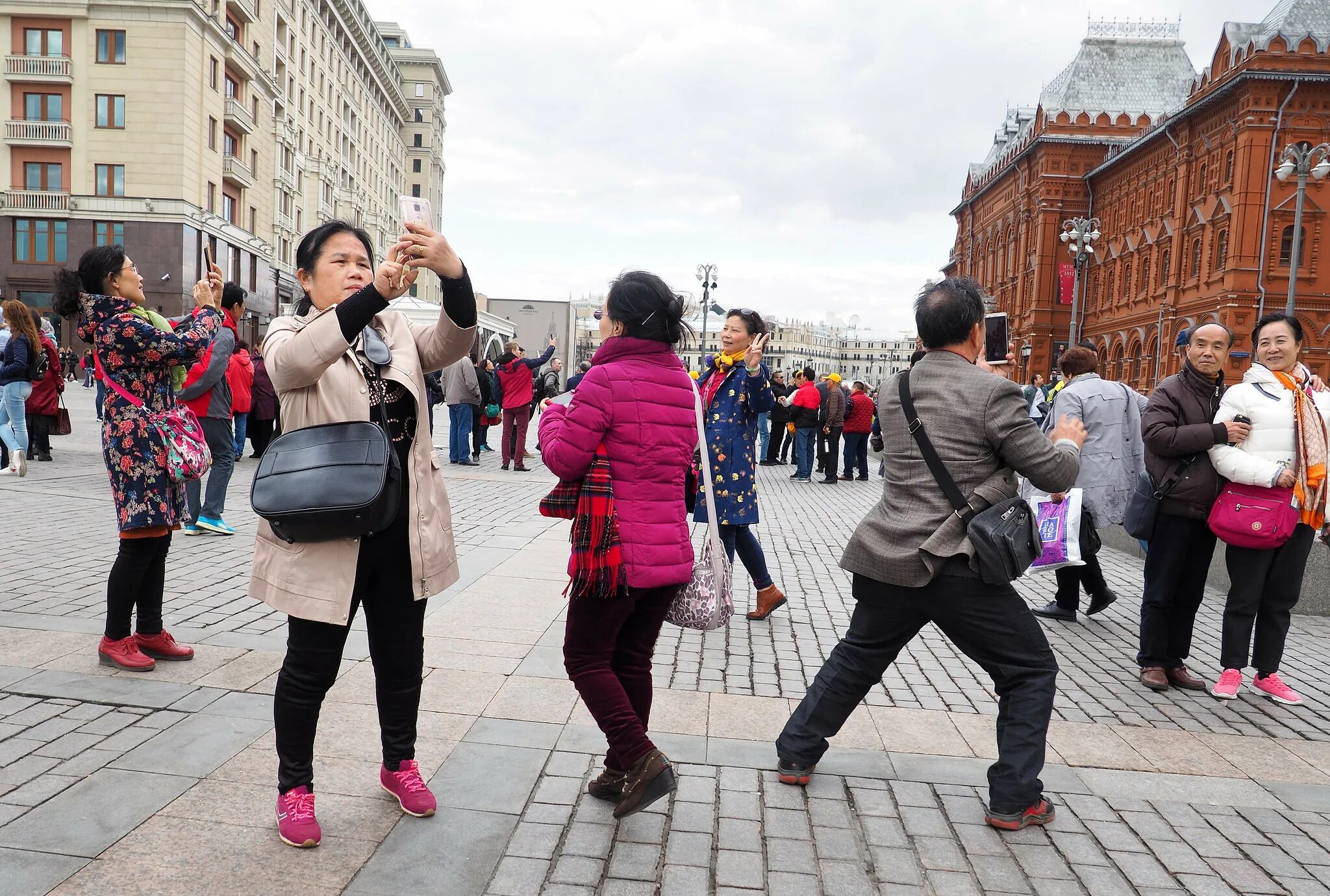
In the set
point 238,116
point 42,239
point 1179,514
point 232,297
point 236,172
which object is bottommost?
point 1179,514

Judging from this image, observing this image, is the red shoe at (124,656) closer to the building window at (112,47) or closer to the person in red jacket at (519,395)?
the person in red jacket at (519,395)

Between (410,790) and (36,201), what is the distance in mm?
46694

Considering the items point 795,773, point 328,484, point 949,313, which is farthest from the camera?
point 795,773

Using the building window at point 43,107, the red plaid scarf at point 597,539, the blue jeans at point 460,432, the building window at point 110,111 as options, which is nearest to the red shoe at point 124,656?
the red plaid scarf at point 597,539

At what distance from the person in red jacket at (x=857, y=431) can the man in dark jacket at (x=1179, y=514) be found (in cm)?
1215

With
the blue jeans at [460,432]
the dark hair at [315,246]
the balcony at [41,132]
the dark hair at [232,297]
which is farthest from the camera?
the balcony at [41,132]

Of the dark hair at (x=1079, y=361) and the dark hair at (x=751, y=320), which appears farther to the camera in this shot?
the dark hair at (x=1079, y=361)

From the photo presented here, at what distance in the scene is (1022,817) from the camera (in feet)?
11.2

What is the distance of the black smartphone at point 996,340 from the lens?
12.8ft

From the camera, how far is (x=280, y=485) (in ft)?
9.38

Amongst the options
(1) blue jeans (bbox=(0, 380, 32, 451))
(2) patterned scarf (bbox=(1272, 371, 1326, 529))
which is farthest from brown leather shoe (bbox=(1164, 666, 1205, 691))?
(1) blue jeans (bbox=(0, 380, 32, 451))

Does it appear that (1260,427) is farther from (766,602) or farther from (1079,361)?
(766,602)

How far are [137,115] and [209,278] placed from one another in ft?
140

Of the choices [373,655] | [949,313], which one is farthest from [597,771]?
[949,313]
